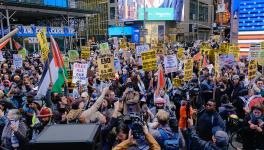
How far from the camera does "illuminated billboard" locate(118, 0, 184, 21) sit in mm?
62787

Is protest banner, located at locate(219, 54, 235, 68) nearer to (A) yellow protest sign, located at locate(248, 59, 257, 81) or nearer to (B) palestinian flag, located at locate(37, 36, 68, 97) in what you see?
(A) yellow protest sign, located at locate(248, 59, 257, 81)

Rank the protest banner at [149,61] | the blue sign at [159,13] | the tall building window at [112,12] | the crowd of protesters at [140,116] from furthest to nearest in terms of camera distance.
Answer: the tall building window at [112,12], the blue sign at [159,13], the protest banner at [149,61], the crowd of protesters at [140,116]

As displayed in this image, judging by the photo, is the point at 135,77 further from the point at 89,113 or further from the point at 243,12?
the point at 243,12

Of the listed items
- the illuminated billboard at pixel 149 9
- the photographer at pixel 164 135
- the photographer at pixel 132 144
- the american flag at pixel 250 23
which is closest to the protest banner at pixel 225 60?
the photographer at pixel 164 135

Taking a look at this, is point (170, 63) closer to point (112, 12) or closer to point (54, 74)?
point (54, 74)

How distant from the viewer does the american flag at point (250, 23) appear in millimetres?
22297

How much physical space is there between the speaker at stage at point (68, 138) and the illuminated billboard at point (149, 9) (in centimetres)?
6059

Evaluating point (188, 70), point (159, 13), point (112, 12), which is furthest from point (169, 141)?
point (112, 12)

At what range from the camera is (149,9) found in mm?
63469

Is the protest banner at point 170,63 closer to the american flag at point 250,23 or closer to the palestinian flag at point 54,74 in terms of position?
the palestinian flag at point 54,74

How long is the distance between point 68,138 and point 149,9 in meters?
62.4

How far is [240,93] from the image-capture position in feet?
27.7

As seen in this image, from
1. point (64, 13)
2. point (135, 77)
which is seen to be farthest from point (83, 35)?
point (135, 77)

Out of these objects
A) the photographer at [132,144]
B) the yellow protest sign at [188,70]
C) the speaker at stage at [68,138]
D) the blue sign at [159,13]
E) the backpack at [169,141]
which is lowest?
the backpack at [169,141]
